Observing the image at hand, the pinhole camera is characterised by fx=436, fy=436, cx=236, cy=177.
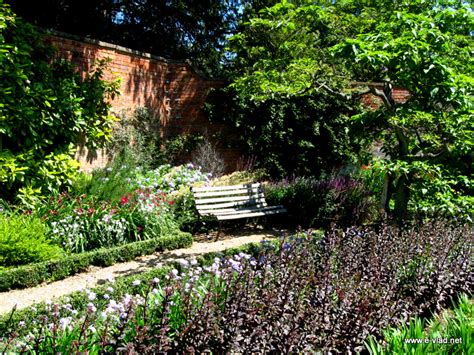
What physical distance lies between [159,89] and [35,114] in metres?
3.90

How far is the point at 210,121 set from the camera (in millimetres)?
10641

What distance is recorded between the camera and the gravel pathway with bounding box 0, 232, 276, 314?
4.22 m

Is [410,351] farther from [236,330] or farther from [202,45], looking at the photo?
[202,45]

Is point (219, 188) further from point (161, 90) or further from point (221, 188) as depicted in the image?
point (161, 90)

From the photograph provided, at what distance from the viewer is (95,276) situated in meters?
4.99

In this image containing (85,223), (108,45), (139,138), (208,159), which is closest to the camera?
(85,223)

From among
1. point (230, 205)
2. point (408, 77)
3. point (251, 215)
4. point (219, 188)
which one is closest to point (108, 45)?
point (219, 188)

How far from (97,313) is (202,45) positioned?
11349 mm

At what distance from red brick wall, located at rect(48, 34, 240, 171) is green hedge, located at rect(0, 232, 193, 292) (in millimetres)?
3210

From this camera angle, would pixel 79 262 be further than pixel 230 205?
No

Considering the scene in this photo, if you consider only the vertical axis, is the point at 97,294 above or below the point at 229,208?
below

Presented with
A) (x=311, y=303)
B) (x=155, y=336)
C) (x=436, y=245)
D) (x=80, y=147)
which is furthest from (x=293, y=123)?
(x=155, y=336)

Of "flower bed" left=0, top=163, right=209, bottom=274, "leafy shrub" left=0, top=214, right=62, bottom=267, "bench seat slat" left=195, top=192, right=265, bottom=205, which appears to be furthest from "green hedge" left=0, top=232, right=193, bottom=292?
"bench seat slat" left=195, top=192, right=265, bottom=205

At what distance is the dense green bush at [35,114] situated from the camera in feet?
21.0
